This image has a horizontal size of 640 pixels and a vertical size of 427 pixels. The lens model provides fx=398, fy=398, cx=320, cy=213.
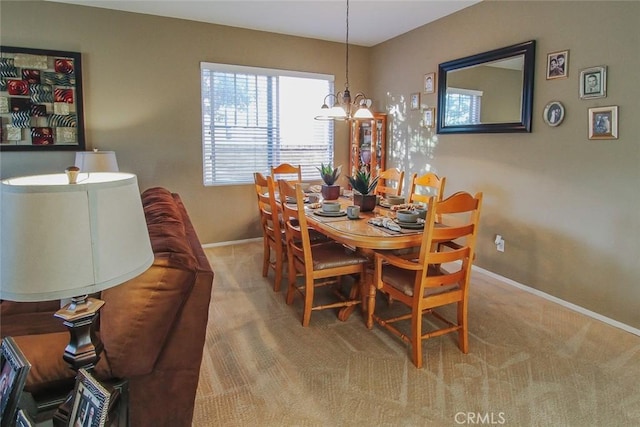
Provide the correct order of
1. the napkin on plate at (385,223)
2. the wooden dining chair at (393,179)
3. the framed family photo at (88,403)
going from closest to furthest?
1. the framed family photo at (88,403)
2. the napkin on plate at (385,223)
3. the wooden dining chair at (393,179)

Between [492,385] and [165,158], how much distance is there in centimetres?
383

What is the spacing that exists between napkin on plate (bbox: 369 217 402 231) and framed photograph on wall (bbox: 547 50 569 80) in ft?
6.01

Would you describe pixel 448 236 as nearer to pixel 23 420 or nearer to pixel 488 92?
pixel 23 420

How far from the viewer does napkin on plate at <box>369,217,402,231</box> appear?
7.97ft

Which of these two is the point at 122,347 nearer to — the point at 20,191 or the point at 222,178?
the point at 20,191

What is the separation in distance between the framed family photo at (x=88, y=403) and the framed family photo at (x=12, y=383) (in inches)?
5.1

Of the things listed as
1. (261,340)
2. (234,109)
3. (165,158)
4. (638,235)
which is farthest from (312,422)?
(234,109)

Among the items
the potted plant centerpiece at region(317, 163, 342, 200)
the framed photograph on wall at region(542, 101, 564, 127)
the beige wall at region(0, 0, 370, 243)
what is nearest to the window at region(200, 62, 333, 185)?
the beige wall at region(0, 0, 370, 243)

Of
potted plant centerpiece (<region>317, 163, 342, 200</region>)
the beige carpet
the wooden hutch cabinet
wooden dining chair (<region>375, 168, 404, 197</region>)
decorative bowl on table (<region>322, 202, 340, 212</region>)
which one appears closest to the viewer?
→ the beige carpet

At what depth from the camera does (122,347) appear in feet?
4.41

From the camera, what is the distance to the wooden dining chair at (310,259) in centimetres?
266

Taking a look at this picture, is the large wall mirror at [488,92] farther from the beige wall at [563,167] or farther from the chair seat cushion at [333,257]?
the chair seat cushion at [333,257]

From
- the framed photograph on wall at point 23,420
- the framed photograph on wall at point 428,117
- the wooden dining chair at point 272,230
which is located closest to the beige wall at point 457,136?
the framed photograph on wall at point 428,117

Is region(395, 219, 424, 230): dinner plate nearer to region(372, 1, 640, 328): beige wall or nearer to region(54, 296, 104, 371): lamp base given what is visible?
region(372, 1, 640, 328): beige wall
